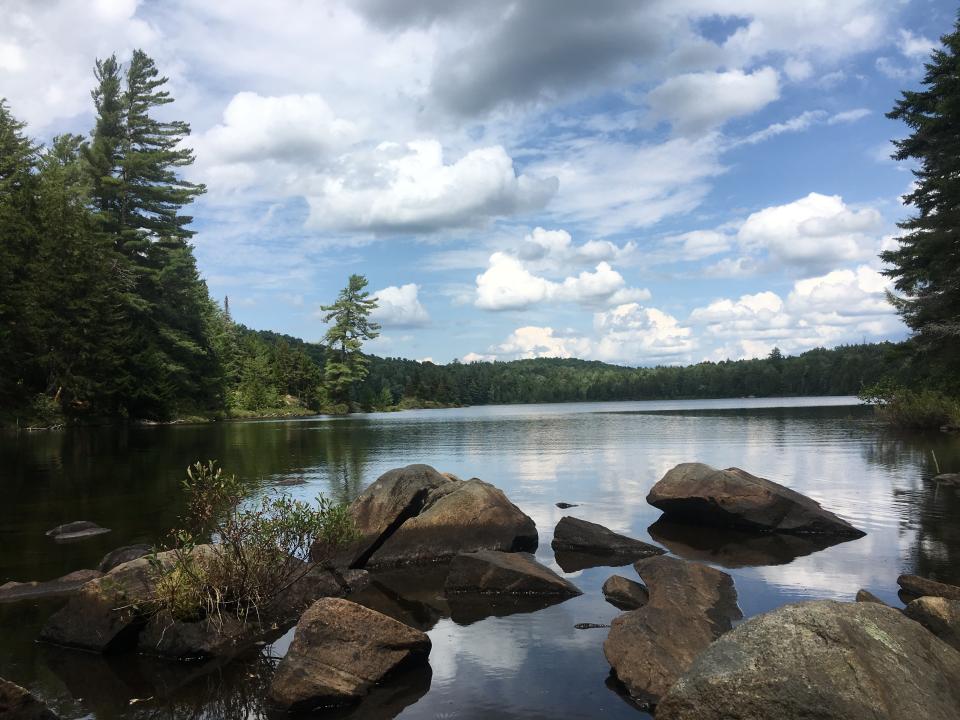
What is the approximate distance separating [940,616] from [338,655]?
8.89 meters

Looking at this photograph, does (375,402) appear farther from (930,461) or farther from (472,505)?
(472,505)

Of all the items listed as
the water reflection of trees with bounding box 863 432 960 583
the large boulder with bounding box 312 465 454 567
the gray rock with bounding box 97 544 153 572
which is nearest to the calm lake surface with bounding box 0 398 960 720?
the water reflection of trees with bounding box 863 432 960 583

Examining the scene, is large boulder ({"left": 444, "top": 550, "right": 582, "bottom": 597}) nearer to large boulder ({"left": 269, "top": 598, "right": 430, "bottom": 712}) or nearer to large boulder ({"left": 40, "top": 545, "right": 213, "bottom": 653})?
large boulder ({"left": 269, "top": 598, "right": 430, "bottom": 712})

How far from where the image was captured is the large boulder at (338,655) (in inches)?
364

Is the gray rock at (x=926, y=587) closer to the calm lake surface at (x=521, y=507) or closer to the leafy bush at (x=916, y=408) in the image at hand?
the calm lake surface at (x=521, y=507)

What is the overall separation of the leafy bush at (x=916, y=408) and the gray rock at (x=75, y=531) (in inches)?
2080

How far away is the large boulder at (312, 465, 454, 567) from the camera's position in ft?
55.6

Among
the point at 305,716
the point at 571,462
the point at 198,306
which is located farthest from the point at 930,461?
the point at 198,306

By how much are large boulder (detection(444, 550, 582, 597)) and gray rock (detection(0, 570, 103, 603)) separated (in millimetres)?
7521

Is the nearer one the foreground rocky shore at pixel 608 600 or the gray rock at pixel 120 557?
the foreground rocky shore at pixel 608 600

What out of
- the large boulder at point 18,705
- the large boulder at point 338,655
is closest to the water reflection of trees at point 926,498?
the large boulder at point 338,655

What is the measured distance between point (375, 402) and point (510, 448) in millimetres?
105731

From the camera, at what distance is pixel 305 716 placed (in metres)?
9.09

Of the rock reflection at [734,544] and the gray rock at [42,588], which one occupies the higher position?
the gray rock at [42,588]
